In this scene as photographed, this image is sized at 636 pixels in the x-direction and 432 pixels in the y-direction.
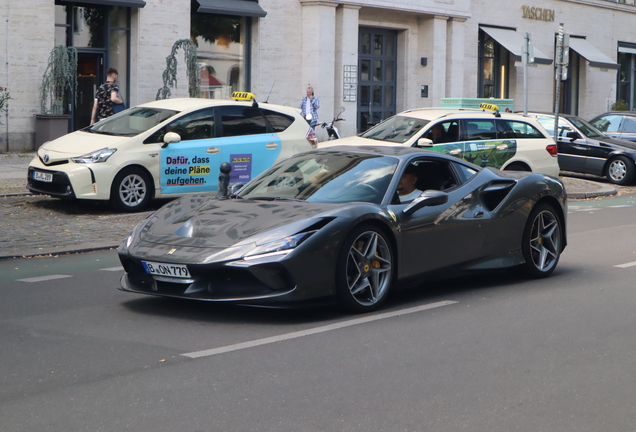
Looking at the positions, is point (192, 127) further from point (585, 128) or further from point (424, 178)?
point (585, 128)

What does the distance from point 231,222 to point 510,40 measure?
29.5m

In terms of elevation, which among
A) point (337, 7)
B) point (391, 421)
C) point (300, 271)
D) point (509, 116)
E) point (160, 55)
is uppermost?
point (337, 7)

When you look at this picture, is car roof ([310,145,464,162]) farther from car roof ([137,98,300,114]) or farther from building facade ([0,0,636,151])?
building facade ([0,0,636,151])

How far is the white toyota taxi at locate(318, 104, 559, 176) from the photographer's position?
50.3 ft

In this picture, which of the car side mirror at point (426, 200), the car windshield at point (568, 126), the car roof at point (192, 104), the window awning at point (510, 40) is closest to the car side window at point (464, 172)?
the car side mirror at point (426, 200)

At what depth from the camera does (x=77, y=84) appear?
22094 mm

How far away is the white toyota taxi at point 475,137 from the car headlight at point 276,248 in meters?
8.92

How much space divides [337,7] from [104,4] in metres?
8.26

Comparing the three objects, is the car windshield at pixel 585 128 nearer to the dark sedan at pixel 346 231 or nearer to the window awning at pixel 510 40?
the window awning at pixel 510 40

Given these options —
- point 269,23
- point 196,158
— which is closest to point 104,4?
point 269,23

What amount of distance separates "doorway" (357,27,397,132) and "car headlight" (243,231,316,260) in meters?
23.7

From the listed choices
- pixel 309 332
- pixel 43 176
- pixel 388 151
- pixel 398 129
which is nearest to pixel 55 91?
pixel 43 176

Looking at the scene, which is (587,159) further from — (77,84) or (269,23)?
(77,84)

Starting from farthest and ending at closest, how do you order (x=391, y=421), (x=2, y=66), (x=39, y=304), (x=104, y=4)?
(x=104, y=4) < (x=2, y=66) < (x=39, y=304) < (x=391, y=421)
